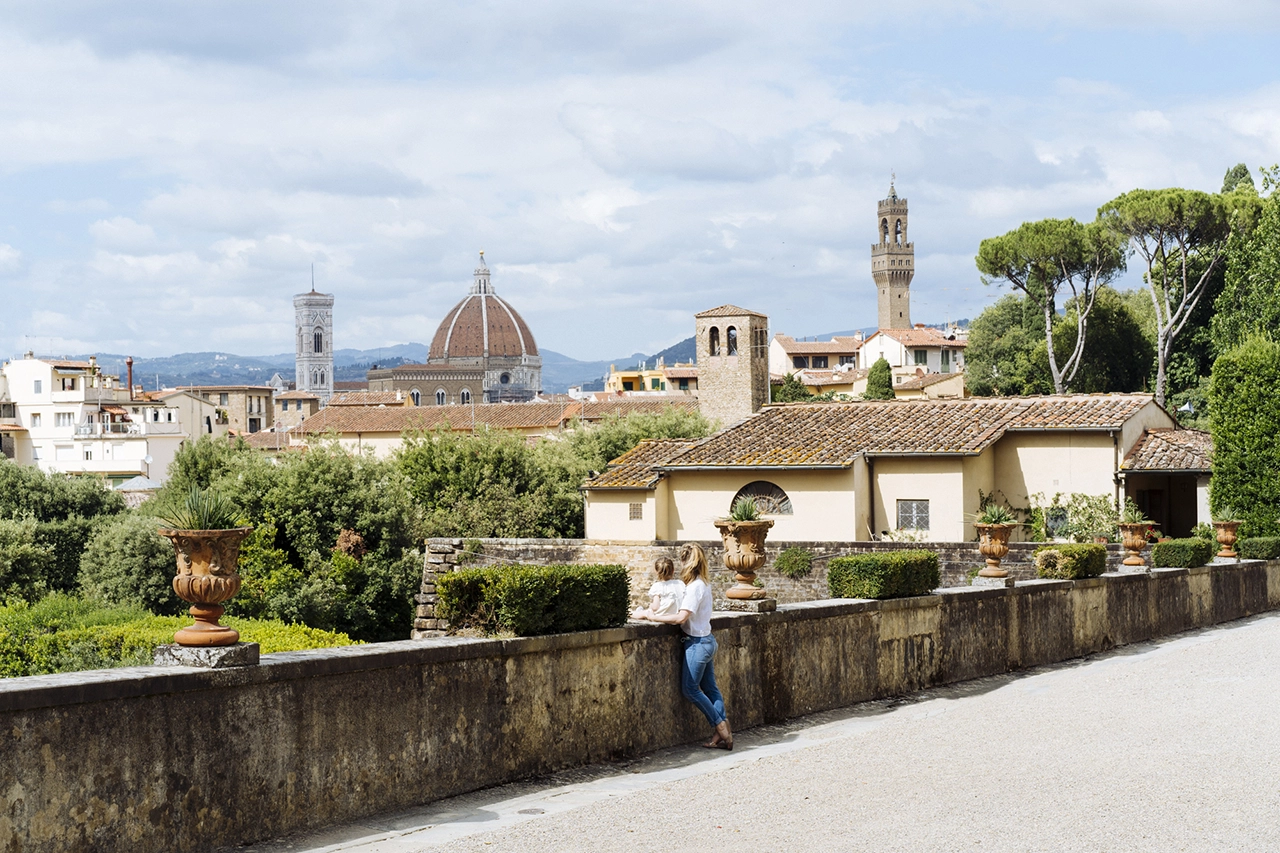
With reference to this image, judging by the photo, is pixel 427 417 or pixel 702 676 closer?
pixel 702 676

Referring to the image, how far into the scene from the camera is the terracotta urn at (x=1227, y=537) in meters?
23.7

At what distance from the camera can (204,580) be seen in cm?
671

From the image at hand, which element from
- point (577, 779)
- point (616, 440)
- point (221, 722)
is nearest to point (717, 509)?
point (616, 440)

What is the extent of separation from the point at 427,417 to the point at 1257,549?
225 feet

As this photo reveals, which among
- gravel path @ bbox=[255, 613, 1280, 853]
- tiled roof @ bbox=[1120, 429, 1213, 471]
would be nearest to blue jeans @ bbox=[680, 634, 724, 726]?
gravel path @ bbox=[255, 613, 1280, 853]

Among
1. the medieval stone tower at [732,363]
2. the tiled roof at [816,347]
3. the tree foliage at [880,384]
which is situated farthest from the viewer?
the tiled roof at [816,347]

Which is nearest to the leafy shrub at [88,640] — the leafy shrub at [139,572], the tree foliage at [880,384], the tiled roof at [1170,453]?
the leafy shrub at [139,572]

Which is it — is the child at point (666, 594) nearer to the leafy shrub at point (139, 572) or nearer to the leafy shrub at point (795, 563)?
the leafy shrub at point (795, 563)

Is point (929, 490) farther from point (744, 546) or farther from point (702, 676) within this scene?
point (702, 676)

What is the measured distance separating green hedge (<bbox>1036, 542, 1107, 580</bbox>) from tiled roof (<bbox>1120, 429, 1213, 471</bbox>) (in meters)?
16.0

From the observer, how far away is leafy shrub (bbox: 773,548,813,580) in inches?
985

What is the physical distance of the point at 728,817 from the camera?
720 centimetres

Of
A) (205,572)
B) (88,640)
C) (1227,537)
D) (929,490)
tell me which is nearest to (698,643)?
(205,572)

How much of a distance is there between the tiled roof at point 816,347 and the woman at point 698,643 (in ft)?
395
